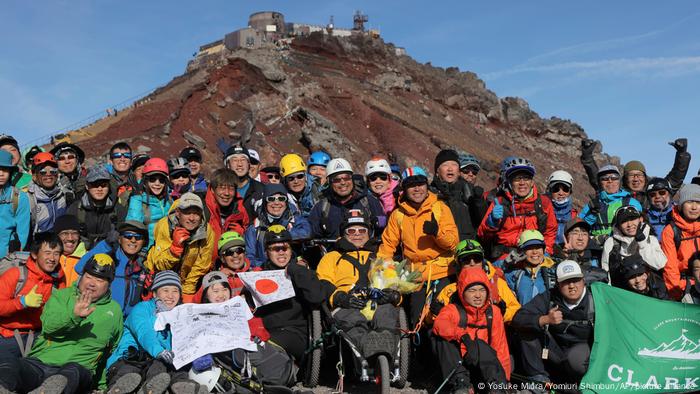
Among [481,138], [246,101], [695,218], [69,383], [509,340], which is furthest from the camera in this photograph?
[481,138]

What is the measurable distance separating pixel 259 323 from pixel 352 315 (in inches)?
41.1

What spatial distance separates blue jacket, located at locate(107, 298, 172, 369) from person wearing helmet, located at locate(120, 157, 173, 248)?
1739 millimetres

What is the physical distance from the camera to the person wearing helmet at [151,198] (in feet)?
26.5

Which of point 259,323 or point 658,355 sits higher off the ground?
point 259,323

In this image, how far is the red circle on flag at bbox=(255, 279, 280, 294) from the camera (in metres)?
6.72

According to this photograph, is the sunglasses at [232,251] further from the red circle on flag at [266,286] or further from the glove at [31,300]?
the glove at [31,300]

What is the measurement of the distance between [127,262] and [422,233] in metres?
3.48

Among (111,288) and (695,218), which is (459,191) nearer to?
(695,218)

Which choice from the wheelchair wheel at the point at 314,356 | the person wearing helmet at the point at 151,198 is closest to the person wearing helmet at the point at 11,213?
the person wearing helmet at the point at 151,198

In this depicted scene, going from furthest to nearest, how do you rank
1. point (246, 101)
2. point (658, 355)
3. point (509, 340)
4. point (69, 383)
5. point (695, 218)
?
point (246, 101) < point (695, 218) < point (509, 340) < point (658, 355) < point (69, 383)

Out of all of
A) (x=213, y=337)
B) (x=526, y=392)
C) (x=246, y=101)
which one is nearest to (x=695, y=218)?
(x=526, y=392)

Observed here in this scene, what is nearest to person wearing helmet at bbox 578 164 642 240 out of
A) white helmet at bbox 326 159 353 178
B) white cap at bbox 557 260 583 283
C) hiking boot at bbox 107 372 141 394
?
white cap at bbox 557 260 583 283

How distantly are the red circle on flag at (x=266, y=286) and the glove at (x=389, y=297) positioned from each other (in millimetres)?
1169

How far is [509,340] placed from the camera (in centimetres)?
667
